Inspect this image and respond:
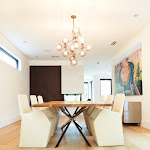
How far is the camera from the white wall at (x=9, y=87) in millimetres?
5746

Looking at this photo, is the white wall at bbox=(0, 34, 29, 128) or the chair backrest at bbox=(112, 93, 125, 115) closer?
the chair backrest at bbox=(112, 93, 125, 115)

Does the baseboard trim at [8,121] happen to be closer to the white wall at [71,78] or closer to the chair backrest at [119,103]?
the white wall at [71,78]

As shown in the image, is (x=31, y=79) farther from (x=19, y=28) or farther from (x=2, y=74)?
(x=19, y=28)

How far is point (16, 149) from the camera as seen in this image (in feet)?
9.64

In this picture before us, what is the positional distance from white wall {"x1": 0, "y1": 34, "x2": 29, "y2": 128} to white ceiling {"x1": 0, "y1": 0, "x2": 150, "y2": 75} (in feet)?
1.05

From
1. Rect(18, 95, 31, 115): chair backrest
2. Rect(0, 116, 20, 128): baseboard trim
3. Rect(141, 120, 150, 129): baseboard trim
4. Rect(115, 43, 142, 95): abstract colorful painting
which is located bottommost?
Rect(0, 116, 20, 128): baseboard trim

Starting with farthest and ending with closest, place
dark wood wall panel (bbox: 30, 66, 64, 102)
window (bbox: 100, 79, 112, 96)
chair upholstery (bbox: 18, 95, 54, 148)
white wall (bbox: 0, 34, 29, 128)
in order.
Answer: window (bbox: 100, 79, 112, 96) → dark wood wall panel (bbox: 30, 66, 64, 102) → white wall (bbox: 0, 34, 29, 128) → chair upholstery (bbox: 18, 95, 54, 148)

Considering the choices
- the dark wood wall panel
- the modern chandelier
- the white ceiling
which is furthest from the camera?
the dark wood wall panel

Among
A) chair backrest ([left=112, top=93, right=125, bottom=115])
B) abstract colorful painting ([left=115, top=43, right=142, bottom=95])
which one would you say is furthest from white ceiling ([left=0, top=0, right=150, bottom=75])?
chair backrest ([left=112, top=93, right=125, bottom=115])

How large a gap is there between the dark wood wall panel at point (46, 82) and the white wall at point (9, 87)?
4.86ft

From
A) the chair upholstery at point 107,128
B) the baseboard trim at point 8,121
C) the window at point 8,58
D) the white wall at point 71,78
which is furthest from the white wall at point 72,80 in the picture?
the chair upholstery at point 107,128

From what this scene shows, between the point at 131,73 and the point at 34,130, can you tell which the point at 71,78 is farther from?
the point at 34,130

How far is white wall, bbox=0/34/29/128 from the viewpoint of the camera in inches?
226

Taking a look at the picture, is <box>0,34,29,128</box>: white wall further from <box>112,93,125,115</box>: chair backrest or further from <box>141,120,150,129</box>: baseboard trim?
<box>141,120,150,129</box>: baseboard trim
